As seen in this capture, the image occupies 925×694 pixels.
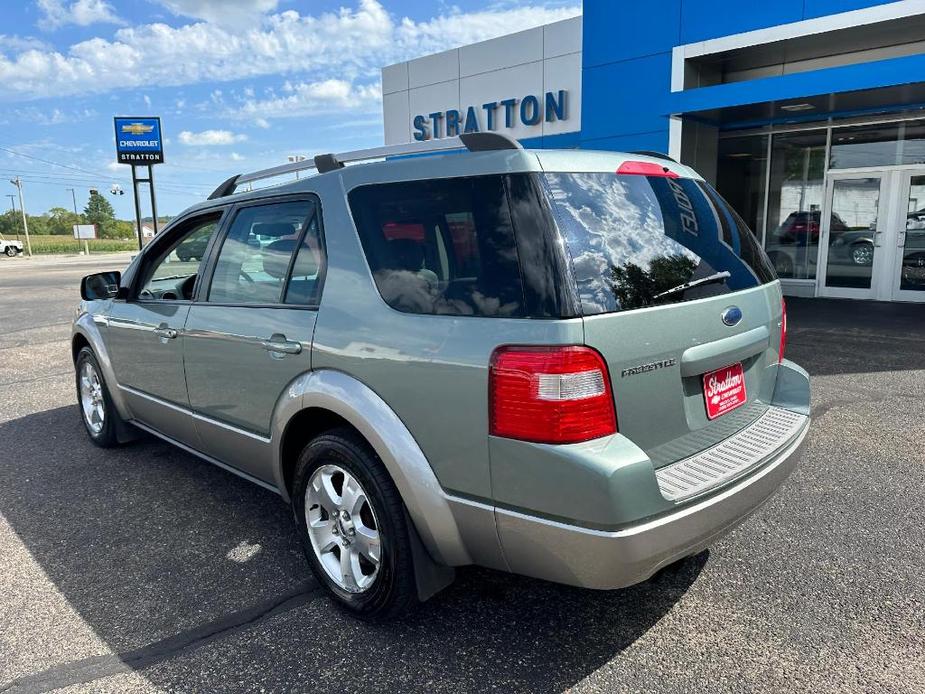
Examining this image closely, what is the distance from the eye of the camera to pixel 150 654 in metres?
2.54

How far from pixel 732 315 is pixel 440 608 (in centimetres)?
168

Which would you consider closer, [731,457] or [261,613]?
[731,457]

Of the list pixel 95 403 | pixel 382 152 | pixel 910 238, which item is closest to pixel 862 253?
pixel 910 238

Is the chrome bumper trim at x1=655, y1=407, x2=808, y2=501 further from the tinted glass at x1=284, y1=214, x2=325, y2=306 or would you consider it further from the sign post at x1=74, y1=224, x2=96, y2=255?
the sign post at x1=74, y1=224, x2=96, y2=255

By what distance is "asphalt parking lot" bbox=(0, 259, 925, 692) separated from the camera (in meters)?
2.39

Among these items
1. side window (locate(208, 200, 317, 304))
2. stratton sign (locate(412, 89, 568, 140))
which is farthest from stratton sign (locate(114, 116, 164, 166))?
side window (locate(208, 200, 317, 304))

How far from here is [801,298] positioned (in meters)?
12.9

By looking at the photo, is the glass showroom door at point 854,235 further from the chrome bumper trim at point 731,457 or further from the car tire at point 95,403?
the car tire at point 95,403

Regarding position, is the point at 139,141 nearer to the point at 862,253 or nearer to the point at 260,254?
the point at 862,253

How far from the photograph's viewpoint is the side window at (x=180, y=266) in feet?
12.2

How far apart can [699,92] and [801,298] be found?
4.92m

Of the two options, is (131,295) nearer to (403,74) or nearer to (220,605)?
(220,605)

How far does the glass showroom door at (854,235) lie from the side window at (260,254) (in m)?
12.2

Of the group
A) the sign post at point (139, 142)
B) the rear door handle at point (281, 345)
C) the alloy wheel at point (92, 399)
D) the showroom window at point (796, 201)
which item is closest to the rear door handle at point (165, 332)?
the rear door handle at point (281, 345)
